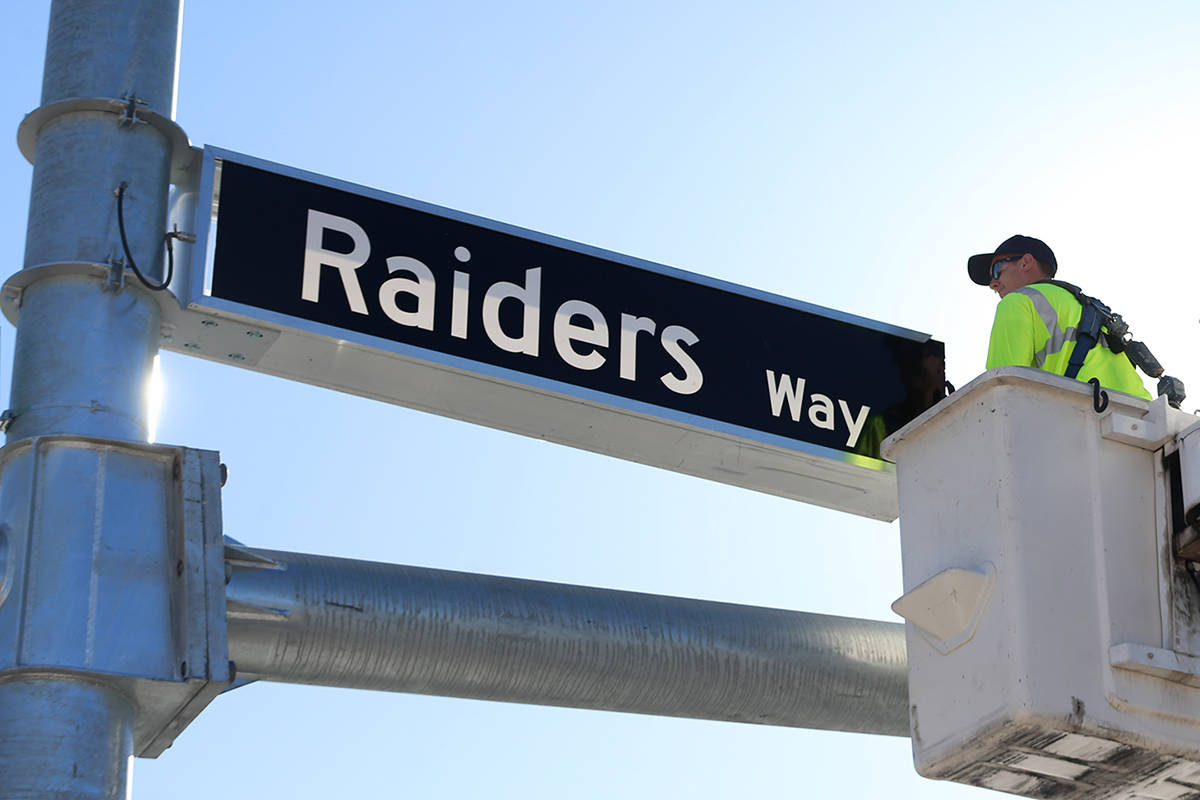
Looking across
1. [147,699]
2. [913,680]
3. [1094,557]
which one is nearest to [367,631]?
[147,699]

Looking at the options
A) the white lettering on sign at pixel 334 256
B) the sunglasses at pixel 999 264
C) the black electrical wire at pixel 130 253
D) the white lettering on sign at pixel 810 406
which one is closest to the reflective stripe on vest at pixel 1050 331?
the white lettering on sign at pixel 810 406

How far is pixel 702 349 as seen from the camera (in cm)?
614

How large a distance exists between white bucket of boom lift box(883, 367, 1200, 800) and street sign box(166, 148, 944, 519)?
107cm

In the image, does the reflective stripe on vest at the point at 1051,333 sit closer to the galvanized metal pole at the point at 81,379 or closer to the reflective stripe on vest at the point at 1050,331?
the reflective stripe on vest at the point at 1050,331

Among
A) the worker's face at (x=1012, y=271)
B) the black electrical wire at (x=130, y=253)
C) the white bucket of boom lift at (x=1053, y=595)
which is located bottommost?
the white bucket of boom lift at (x=1053, y=595)

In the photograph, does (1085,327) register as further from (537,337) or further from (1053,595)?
(537,337)

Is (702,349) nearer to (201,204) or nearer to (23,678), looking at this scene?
(201,204)

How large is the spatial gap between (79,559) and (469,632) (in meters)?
1.19

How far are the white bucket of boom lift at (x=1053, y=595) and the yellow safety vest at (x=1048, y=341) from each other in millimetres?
843

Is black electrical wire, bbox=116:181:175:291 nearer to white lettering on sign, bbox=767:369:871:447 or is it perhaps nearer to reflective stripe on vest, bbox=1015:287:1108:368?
white lettering on sign, bbox=767:369:871:447

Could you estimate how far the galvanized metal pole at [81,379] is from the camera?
4.46 m

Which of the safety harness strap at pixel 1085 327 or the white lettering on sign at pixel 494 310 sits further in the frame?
the safety harness strap at pixel 1085 327

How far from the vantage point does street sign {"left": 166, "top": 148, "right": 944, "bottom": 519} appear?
5.41 metres

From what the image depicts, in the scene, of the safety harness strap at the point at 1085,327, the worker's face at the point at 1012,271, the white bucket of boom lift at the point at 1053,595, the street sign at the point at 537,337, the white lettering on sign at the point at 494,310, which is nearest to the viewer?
the white bucket of boom lift at the point at 1053,595
